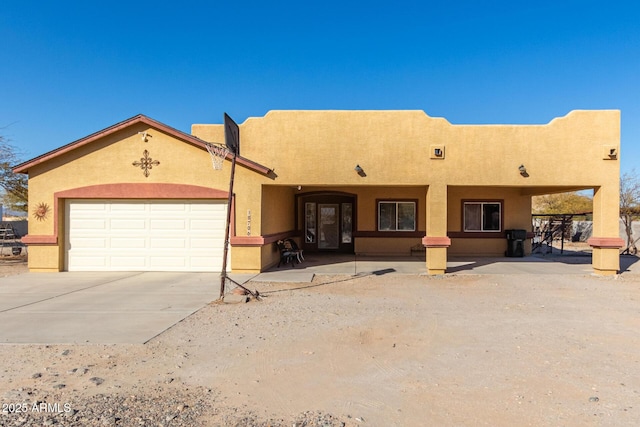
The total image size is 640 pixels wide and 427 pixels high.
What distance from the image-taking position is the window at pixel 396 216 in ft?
56.6

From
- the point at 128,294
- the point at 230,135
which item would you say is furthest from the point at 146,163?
the point at 128,294

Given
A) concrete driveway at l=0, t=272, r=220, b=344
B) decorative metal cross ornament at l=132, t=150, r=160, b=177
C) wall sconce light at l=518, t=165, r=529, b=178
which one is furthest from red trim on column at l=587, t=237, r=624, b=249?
decorative metal cross ornament at l=132, t=150, r=160, b=177

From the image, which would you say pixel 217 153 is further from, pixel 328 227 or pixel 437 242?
pixel 328 227

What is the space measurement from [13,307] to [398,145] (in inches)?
414

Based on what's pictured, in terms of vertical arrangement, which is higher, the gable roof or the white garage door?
the gable roof

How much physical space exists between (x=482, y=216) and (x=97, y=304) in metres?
15.1

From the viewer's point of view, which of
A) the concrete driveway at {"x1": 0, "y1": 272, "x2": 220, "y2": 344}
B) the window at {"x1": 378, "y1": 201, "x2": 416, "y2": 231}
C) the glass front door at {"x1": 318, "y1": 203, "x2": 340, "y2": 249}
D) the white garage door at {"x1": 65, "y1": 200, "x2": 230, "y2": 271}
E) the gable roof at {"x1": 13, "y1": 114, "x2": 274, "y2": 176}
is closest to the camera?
the concrete driveway at {"x1": 0, "y1": 272, "x2": 220, "y2": 344}

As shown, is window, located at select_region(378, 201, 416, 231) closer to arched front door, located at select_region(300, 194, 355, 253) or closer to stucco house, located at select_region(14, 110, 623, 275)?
arched front door, located at select_region(300, 194, 355, 253)

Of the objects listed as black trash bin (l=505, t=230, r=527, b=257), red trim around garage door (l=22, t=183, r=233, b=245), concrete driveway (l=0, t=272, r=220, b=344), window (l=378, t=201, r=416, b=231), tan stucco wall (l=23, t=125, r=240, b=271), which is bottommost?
concrete driveway (l=0, t=272, r=220, b=344)

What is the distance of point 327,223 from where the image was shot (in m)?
18.3

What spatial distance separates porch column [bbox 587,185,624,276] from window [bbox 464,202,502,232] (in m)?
5.10

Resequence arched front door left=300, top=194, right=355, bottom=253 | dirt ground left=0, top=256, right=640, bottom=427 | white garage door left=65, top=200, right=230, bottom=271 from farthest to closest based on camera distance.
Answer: arched front door left=300, top=194, right=355, bottom=253 < white garage door left=65, top=200, right=230, bottom=271 < dirt ground left=0, top=256, right=640, bottom=427

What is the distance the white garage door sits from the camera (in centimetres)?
1232

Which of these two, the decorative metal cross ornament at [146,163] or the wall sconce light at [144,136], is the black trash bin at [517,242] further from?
the wall sconce light at [144,136]
